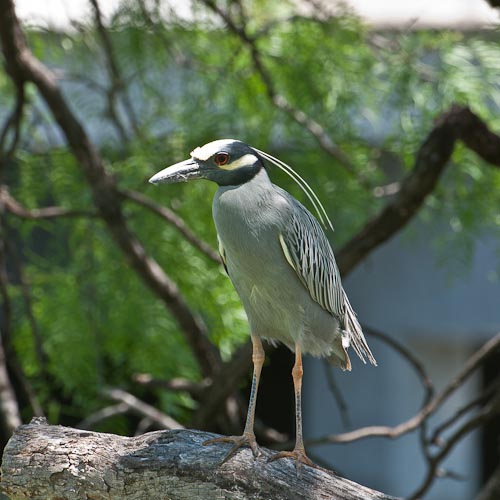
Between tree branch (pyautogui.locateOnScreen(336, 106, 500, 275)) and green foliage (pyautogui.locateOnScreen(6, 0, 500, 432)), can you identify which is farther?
green foliage (pyautogui.locateOnScreen(6, 0, 500, 432))

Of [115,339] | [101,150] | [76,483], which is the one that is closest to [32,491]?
[76,483]

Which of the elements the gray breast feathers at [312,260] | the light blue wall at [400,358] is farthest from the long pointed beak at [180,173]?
the light blue wall at [400,358]

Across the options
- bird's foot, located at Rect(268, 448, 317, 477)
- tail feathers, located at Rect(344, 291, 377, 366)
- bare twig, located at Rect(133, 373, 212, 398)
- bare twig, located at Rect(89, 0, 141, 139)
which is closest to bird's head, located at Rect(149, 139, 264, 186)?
tail feathers, located at Rect(344, 291, 377, 366)

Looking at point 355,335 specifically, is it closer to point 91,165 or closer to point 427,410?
point 427,410

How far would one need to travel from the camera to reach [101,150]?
4.05 m

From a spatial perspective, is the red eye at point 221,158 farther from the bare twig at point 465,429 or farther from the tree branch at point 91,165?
the bare twig at point 465,429

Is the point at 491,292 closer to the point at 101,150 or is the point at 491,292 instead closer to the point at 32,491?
the point at 101,150

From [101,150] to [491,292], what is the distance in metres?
2.41

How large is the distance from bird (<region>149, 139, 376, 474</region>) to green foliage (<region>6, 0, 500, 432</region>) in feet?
4.65

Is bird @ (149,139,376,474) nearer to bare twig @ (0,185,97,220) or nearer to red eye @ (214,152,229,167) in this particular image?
red eye @ (214,152,229,167)

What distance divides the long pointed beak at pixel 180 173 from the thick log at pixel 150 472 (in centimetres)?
57

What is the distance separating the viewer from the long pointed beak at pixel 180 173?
1948mm

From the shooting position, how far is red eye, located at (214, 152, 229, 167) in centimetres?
198

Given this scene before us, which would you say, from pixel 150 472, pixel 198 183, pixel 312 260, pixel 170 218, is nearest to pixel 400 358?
pixel 198 183
